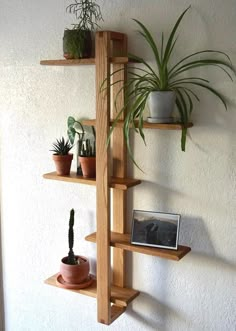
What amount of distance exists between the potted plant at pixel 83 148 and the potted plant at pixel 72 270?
8.5 inches

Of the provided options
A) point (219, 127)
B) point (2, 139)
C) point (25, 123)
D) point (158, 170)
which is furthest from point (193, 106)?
point (2, 139)

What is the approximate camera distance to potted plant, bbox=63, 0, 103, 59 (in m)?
1.79

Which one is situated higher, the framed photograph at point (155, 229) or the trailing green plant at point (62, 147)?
the trailing green plant at point (62, 147)

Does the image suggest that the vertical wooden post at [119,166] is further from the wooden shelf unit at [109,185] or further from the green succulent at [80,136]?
the green succulent at [80,136]

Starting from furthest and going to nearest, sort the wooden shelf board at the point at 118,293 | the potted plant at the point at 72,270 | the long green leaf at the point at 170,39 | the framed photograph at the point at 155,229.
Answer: the potted plant at the point at 72,270 → the wooden shelf board at the point at 118,293 → the framed photograph at the point at 155,229 → the long green leaf at the point at 170,39

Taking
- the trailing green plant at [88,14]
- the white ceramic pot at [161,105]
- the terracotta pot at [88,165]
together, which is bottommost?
the terracotta pot at [88,165]

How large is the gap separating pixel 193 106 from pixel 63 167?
62 cm

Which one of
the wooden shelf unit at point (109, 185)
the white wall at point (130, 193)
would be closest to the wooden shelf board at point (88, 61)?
the wooden shelf unit at point (109, 185)

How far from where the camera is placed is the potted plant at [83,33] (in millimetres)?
1791

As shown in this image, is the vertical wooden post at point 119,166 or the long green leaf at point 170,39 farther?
the vertical wooden post at point 119,166

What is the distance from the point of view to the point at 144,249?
1.73 metres

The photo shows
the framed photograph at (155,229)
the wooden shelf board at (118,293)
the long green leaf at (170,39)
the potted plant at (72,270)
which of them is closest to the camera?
the long green leaf at (170,39)

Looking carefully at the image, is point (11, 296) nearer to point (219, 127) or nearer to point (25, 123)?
point (25, 123)

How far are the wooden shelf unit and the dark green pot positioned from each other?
43 millimetres
